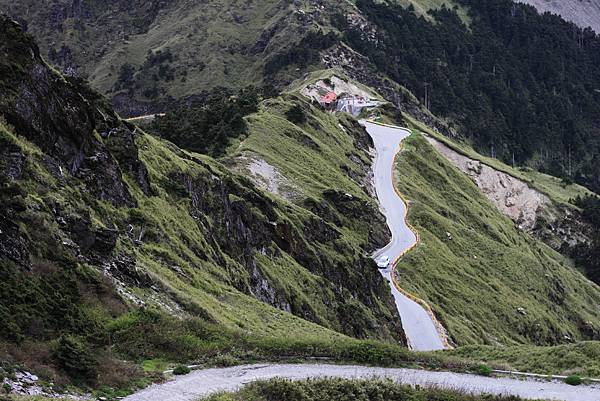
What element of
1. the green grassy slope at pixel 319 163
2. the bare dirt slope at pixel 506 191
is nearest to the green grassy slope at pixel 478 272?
the green grassy slope at pixel 319 163


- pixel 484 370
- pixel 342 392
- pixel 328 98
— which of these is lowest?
pixel 342 392

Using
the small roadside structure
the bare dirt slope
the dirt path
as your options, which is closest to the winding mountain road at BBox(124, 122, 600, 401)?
the dirt path

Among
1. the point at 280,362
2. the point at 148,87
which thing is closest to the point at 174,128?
the point at 280,362

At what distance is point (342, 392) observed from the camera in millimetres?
18469

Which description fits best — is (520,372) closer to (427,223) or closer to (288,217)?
(288,217)

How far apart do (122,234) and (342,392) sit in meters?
12.2

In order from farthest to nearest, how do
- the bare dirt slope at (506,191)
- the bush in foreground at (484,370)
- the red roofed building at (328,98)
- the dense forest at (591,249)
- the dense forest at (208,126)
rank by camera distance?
1. the red roofed building at (328,98)
2. the bare dirt slope at (506,191)
3. the dense forest at (591,249)
4. the dense forest at (208,126)
5. the bush in foreground at (484,370)

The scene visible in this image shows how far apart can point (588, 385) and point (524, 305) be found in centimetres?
5280

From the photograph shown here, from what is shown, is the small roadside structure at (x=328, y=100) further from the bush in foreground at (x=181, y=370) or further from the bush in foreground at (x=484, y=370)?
the bush in foreground at (x=181, y=370)

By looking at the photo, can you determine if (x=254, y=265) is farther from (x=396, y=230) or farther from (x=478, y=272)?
(x=478, y=272)

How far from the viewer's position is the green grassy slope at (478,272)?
6222cm

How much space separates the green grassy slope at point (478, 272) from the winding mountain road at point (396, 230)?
5.36 ft

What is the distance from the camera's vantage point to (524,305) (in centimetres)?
7062

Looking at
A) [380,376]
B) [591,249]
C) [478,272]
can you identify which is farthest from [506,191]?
[380,376]
